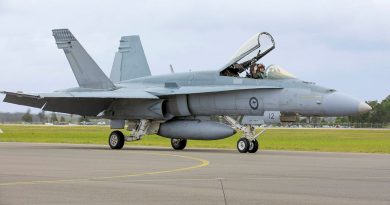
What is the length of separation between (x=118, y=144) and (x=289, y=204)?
56.7ft

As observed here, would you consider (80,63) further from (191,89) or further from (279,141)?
(279,141)

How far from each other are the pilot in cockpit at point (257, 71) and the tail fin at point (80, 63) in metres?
5.95

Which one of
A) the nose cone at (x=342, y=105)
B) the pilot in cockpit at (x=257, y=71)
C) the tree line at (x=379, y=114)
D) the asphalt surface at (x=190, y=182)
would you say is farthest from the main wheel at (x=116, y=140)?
the tree line at (x=379, y=114)

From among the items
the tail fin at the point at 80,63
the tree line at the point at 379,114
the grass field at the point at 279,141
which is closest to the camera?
the tail fin at the point at 80,63

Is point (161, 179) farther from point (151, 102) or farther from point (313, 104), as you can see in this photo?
point (151, 102)

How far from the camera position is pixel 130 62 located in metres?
31.4

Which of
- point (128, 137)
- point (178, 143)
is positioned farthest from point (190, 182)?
point (128, 137)

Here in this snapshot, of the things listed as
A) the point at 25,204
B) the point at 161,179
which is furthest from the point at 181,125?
the point at 25,204

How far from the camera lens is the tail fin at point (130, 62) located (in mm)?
31344

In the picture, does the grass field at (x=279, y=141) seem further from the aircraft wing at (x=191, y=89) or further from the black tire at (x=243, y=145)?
the aircraft wing at (x=191, y=89)

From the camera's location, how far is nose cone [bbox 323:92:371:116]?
70.5 feet

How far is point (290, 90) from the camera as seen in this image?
22719 millimetres

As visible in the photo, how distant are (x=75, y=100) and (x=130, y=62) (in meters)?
5.79

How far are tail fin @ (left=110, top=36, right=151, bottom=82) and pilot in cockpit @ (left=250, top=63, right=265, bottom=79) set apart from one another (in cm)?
822
